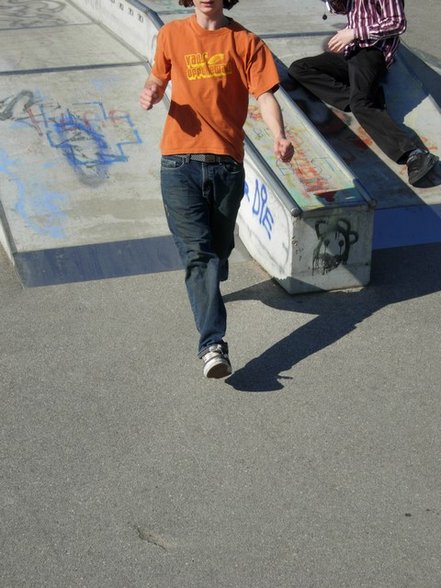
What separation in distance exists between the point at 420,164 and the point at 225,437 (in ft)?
10.9

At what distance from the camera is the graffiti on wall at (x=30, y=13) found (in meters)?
10.6

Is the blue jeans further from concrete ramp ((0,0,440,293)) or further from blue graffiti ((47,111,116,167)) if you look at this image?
blue graffiti ((47,111,116,167))

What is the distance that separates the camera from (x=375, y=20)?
283 inches

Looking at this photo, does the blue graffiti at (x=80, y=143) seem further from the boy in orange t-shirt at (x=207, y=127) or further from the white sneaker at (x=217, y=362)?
the white sneaker at (x=217, y=362)

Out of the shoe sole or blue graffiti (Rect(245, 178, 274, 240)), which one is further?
the shoe sole

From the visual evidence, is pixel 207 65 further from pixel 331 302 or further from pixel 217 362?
pixel 331 302

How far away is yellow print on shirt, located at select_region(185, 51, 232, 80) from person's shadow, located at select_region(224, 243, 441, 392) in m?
1.53

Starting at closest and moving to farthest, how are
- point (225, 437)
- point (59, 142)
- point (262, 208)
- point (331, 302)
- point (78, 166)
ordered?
point (225, 437), point (331, 302), point (262, 208), point (78, 166), point (59, 142)

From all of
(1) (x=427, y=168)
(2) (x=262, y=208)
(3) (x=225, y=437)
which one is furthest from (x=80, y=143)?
(3) (x=225, y=437)

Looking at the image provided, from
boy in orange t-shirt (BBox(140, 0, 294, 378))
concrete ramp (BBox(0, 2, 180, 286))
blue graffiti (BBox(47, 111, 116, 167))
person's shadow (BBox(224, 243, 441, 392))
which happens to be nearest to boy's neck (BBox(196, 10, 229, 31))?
boy in orange t-shirt (BBox(140, 0, 294, 378))

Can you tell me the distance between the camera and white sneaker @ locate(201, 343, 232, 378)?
4941 mm

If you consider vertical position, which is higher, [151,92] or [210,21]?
[210,21]

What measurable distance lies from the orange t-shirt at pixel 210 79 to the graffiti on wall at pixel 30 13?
5954 millimetres

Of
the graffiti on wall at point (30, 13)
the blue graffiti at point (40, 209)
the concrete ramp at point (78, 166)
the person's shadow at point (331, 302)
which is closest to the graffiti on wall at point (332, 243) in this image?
the person's shadow at point (331, 302)
